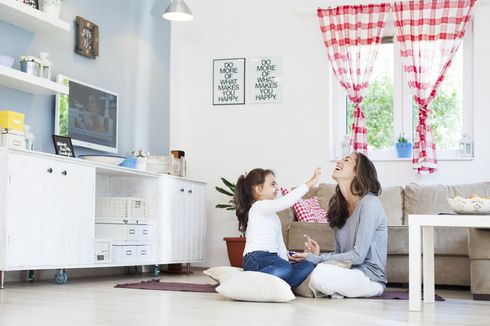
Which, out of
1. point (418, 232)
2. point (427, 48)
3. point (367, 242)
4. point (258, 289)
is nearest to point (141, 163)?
point (367, 242)

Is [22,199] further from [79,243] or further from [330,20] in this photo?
[330,20]

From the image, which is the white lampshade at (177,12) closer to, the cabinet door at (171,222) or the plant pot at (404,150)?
the cabinet door at (171,222)

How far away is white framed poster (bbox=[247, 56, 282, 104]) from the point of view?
6.61 m

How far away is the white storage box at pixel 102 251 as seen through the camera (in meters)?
4.88

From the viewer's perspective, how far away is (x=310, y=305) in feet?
11.3

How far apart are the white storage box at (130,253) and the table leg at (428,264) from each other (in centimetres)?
218

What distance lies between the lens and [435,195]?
555 centimetres

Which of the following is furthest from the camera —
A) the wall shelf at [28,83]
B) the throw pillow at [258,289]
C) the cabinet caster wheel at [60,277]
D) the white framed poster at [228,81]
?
the white framed poster at [228,81]

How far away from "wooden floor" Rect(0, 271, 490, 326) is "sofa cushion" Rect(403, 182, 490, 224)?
138 cm

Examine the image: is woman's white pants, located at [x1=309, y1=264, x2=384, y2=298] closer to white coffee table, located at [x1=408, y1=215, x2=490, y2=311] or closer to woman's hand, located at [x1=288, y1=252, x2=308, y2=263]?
woman's hand, located at [x1=288, y1=252, x2=308, y2=263]

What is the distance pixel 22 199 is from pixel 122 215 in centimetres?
122

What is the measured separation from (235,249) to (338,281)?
2.31 metres

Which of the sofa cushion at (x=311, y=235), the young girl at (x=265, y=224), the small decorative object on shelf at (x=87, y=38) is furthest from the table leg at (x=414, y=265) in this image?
the small decorative object on shelf at (x=87, y=38)

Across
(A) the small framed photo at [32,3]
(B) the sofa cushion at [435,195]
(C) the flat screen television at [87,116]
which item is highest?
(A) the small framed photo at [32,3]
